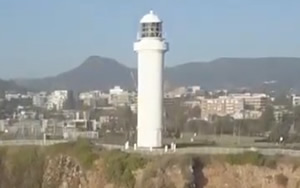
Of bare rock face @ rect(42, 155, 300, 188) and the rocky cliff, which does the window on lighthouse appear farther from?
bare rock face @ rect(42, 155, 300, 188)

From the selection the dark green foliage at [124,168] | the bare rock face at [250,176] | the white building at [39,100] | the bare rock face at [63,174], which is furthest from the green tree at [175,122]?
the white building at [39,100]

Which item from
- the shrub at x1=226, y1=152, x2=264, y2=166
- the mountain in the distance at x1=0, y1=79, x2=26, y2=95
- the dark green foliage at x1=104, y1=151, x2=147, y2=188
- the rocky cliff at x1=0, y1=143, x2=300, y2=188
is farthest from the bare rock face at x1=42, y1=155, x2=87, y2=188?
the mountain in the distance at x1=0, y1=79, x2=26, y2=95

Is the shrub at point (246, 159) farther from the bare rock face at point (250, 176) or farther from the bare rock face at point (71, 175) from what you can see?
the bare rock face at point (71, 175)

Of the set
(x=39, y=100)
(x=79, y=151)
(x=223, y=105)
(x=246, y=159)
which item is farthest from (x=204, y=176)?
(x=39, y=100)

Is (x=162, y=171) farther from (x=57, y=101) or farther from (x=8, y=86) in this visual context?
(x=8, y=86)

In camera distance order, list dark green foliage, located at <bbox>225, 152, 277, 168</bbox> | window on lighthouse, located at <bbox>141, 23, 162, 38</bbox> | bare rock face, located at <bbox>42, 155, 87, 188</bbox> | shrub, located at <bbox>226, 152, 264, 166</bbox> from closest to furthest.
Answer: dark green foliage, located at <bbox>225, 152, 277, 168</bbox>
shrub, located at <bbox>226, 152, 264, 166</bbox>
bare rock face, located at <bbox>42, 155, 87, 188</bbox>
window on lighthouse, located at <bbox>141, 23, 162, 38</bbox>
